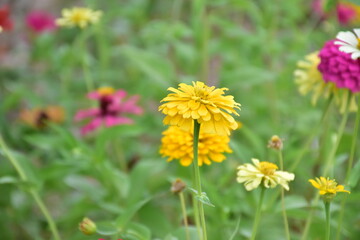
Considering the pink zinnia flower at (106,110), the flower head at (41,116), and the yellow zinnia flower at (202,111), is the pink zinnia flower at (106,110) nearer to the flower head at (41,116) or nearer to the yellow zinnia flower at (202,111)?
the flower head at (41,116)

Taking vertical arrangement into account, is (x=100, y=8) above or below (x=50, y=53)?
above

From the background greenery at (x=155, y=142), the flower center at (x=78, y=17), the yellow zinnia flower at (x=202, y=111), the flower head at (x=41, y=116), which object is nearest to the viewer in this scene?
the yellow zinnia flower at (x=202, y=111)

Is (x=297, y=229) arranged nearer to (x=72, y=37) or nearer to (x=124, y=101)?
(x=124, y=101)

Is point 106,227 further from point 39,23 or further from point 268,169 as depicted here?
point 39,23

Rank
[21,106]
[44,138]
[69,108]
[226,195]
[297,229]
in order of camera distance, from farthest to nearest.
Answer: [21,106] → [69,108] → [297,229] → [44,138] → [226,195]

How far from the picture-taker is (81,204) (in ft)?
2.85

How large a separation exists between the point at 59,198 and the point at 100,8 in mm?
587

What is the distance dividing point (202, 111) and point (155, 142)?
0.95m

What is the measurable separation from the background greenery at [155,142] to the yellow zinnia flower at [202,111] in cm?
18

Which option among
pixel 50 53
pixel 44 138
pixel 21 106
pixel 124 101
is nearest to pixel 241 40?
pixel 124 101

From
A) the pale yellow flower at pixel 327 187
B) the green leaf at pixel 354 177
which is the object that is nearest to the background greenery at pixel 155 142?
the green leaf at pixel 354 177

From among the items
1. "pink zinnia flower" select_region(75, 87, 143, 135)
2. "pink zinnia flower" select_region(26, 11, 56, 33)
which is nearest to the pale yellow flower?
"pink zinnia flower" select_region(75, 87, 143, 135)

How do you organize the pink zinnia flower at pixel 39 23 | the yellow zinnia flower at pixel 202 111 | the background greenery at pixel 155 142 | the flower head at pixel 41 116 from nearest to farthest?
the yellow zinnia flower at pixel 202 111, the background greenery at pixel 155 142, the flower head at pixel 41 116, the pink zinnia flower at pixel 39 23

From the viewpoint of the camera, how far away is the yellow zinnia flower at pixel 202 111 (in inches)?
17.8
